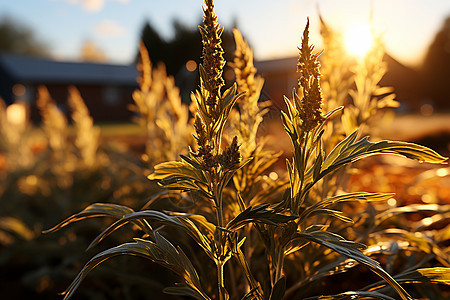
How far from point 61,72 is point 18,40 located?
127 feet

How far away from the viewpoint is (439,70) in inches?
1487

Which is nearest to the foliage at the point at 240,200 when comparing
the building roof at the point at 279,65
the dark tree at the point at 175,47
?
the building roof at the point at 279,65

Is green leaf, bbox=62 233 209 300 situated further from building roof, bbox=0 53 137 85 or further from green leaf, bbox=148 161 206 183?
building roof, bbox=0 53 137 85

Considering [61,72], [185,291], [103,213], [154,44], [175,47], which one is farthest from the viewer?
[154,44]

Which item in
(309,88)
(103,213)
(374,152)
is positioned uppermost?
(309,88)

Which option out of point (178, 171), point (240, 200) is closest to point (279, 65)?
point (240, 200)

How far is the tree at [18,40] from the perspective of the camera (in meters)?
65.5

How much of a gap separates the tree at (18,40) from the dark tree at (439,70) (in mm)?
58516

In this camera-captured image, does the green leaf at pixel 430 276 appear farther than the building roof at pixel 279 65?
No

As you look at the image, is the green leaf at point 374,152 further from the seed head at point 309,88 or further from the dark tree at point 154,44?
the dark tree at point 154,44

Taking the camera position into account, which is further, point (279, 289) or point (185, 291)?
point (185, 291)

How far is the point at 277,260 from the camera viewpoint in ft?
4.23

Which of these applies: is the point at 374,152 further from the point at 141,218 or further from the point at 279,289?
the point at 141,218

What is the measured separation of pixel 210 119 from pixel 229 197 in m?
0.47
